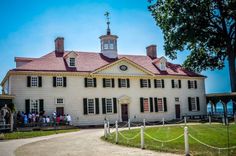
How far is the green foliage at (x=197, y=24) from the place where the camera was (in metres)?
30.2

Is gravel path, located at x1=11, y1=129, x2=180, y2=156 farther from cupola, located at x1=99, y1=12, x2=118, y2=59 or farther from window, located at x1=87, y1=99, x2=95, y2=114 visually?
cupola, located at x1=99, y1=12, x2=118, y2=59

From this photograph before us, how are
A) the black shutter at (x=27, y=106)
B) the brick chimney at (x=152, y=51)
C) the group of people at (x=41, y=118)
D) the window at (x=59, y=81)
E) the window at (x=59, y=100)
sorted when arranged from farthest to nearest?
the brick chimney at (x=152, y=51)
the window at (x=59, y=81)
the window at (x=59, y=100)
the black shutter at (x=27, y=106)
the group of people at (x=41, y=118)

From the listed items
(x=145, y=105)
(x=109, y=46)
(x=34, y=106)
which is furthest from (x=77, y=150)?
(x=109, y=46)

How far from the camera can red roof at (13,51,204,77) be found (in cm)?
3328

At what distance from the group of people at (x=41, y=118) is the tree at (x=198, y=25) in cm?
1288

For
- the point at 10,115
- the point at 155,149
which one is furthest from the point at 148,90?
the point at 155,149

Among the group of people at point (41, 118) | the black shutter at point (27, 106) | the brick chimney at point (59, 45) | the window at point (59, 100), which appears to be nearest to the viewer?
the group of people at point (41, 118)

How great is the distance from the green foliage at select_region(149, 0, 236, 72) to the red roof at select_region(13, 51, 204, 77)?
24.7ft

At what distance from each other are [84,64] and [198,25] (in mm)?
13884

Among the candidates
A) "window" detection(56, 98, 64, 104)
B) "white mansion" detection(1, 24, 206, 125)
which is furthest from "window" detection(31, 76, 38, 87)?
"window" detection(56, 98, 64, 104)

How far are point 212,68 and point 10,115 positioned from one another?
22468 millimetres

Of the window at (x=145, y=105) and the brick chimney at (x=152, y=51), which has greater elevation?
the brick chimney at (x=152, y=51)

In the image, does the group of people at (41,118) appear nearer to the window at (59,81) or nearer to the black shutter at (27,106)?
the black shutter at (27,106)

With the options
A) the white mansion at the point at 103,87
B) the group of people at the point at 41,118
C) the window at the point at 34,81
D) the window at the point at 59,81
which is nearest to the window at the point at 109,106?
the white mansion at the point at 103,87
